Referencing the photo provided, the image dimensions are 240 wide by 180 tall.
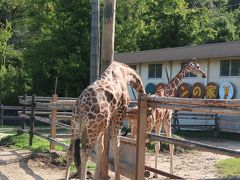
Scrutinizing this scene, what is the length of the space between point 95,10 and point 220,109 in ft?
25.6

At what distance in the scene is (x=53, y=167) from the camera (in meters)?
9.39

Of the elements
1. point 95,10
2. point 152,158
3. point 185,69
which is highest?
point 95,10

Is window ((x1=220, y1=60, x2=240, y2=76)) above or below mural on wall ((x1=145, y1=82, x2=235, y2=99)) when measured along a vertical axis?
above

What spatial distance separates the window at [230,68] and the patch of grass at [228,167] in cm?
963

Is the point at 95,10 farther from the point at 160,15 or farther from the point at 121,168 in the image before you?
the point at 160,15

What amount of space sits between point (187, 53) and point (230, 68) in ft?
7.77

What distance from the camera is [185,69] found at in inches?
403

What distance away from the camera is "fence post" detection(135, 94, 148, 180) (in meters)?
6.06

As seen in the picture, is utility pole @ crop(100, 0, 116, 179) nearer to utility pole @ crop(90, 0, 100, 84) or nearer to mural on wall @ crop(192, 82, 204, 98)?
utility pole @ crop(90, 0, 100, 84)

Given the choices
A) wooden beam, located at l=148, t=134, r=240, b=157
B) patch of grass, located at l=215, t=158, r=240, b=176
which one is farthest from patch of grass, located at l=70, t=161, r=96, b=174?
wooden beam, located at l=148, t=134, r=240, b=157

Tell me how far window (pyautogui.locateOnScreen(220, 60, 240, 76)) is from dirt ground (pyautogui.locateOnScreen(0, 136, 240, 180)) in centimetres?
874

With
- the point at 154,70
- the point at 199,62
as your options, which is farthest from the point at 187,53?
the point at 154,70

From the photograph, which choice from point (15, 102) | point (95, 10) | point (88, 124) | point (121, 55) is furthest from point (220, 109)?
point (15, 102)

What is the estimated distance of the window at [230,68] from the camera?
20359mm
